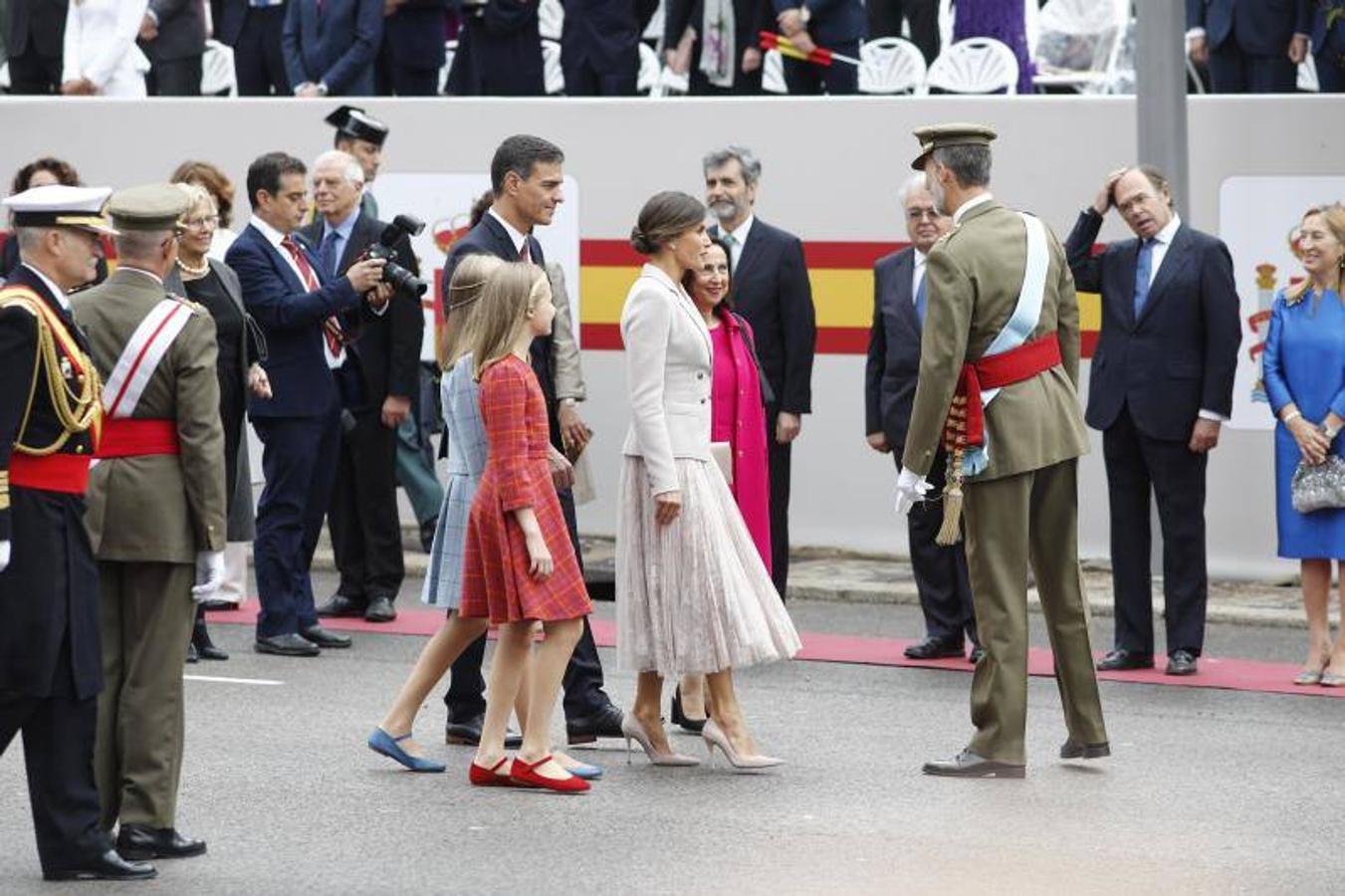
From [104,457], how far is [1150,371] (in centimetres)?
493

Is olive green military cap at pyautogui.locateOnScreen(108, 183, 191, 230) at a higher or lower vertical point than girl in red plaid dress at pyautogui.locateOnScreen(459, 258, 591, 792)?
higher

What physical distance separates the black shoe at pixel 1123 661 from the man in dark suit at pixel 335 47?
21.4 ft

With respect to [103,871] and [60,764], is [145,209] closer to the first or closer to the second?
[60,764]

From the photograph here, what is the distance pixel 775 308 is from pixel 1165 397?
176cm

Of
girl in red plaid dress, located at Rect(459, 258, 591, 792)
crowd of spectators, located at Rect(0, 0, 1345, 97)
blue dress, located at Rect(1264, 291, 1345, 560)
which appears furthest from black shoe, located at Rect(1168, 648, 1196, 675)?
crowd of spectators, located at Rect(0, 0, 1345, 97)

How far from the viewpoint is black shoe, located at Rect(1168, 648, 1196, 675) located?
429 inches

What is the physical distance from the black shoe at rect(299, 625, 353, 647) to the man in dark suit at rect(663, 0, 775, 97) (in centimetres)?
478

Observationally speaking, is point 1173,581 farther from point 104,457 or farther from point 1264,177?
point 104,457

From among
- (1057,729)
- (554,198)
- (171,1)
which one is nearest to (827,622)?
(1057,729)

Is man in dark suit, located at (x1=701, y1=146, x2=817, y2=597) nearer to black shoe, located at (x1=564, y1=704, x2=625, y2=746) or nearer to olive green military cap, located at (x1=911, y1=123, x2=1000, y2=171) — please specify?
black shoe, located at (x1=564, y1=704, x2=625, y2=746)

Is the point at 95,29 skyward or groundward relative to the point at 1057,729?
skyward

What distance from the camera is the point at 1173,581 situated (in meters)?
11.0

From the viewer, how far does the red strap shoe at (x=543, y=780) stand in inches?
335

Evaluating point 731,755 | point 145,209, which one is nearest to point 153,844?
point 145,209
